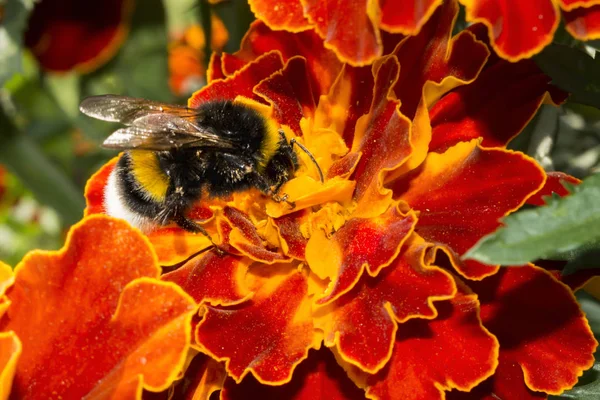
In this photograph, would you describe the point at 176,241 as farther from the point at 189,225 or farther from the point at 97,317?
the point at 97,317

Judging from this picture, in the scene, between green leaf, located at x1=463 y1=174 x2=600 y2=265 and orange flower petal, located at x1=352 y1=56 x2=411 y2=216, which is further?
orange flower petal, located at x1=352 y1=56 x2=411 y2=216

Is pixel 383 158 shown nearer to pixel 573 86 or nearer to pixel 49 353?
pixel 573 86

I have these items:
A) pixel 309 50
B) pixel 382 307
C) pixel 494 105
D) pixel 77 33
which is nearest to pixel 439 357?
pixel 382 307

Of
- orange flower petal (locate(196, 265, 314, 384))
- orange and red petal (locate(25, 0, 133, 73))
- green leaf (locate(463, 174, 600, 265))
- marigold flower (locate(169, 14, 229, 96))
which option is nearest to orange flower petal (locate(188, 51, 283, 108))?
orange flower petal (locate(196, 265, 314, 384))

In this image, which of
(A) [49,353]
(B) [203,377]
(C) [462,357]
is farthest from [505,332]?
(A) [49,353]

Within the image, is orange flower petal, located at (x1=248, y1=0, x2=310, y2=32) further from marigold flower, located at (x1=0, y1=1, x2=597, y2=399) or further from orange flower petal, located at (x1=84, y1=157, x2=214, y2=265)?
orange flower petal, located at (x1=84, y1=157, x2=214, y2=265)

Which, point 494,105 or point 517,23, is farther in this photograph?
point 494,105
